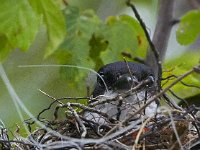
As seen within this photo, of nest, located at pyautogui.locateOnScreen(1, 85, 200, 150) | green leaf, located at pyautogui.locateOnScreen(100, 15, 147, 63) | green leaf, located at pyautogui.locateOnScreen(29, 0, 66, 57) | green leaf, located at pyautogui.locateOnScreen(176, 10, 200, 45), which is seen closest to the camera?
nest, located at pyautogui.locateOnScreen(1, 85, 200, 150)

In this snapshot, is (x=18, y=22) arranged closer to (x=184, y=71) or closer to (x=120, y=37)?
(x=120, y=37)

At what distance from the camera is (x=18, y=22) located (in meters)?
3.29

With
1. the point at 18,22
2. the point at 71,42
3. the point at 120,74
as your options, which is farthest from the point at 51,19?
the point at 120,74

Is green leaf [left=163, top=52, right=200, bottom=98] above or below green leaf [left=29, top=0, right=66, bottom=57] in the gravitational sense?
below

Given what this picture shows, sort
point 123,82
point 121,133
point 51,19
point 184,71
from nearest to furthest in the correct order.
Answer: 1. point 121,133
2. point 51,19
3. point 123,82
4. point 184,71

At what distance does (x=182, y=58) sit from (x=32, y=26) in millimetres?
1004

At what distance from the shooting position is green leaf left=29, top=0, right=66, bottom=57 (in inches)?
126

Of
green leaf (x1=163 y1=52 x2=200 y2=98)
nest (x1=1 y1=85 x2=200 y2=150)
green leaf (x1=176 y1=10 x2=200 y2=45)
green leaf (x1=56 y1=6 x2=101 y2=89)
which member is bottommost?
green leaf (x1=163 y1=52 x2=200 y2=98)

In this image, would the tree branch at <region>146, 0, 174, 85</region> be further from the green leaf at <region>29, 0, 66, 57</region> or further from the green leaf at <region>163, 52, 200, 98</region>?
the green leaf at <region>29, 0, 66, 57</region>

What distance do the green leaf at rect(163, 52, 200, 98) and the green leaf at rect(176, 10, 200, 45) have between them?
0.45 ft

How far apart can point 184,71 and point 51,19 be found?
801 millimetres

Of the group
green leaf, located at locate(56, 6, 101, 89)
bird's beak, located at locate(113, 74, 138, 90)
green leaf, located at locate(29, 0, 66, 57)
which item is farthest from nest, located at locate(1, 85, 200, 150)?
green leaf, located at locate(56, 6, 101, 89)

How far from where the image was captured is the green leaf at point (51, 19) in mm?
3205

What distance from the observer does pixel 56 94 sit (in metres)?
4.63
